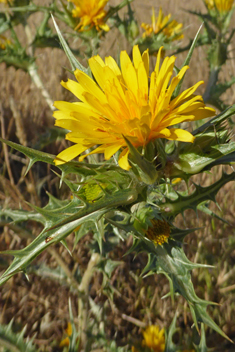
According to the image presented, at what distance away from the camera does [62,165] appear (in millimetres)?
1009

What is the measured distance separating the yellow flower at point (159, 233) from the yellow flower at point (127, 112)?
409 mm

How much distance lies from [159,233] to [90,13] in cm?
169

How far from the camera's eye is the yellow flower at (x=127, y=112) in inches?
36.4

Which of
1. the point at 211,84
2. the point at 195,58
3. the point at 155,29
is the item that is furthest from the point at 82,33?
the point at 195,58

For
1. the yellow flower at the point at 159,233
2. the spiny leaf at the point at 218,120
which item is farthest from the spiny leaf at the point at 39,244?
the spiny leaf at the point at 218,120

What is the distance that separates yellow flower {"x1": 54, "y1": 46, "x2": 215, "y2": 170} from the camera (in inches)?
36.4

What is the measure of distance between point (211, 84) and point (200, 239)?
4.14 ft

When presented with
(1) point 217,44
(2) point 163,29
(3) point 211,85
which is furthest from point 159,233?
(2) point 163,29

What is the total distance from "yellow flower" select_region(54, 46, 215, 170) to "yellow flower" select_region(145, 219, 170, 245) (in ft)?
1.34

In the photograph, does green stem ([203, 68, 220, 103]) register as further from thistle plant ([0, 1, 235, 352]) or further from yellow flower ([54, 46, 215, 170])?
yellow flower ([54, 46, 215, 170])

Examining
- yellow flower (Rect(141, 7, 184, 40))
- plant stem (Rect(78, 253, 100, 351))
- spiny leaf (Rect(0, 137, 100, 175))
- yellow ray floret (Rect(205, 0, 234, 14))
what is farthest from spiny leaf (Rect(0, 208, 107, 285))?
yellow ray floret (Rect(205, 0, 234, 14))

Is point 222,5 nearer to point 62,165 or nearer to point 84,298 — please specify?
point 62,165

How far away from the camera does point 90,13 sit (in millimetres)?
2131

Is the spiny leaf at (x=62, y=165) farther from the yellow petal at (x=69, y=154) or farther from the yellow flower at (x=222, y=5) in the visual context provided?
the yellow flower at (x=222, y=5)
